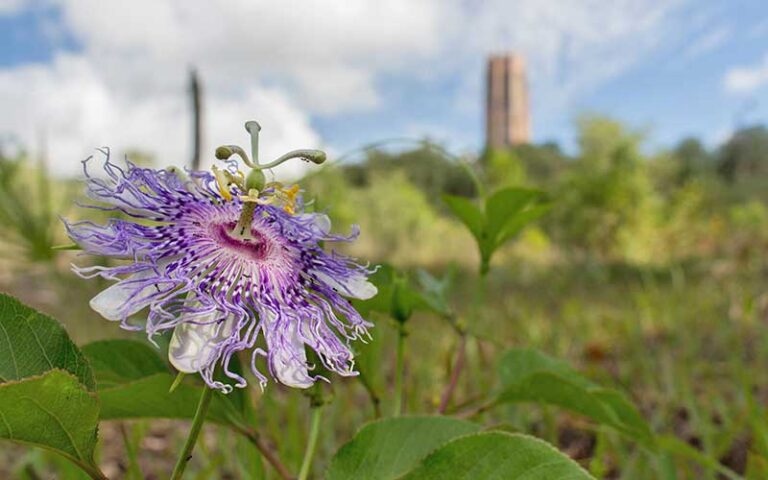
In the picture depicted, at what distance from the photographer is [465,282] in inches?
256

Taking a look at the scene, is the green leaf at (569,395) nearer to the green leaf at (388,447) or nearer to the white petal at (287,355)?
the green leaf at (388,447)

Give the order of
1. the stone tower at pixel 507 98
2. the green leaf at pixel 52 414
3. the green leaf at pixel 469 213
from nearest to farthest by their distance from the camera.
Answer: the green leaf at pixel 52 414
the green leaf at pixel 469 213
the stone tower at pixel 507 98

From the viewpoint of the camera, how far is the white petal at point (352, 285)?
21.0 inches

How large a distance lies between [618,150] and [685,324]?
16.7ft

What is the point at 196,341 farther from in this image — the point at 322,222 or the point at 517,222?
the point at 517,222

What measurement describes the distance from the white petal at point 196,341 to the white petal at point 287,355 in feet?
0.09

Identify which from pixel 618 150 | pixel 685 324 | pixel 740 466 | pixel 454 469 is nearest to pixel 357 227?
pixel 454 469

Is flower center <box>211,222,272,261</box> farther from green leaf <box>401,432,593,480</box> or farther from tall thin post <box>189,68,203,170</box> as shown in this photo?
tall thin post <box>189,68,203,170</box>

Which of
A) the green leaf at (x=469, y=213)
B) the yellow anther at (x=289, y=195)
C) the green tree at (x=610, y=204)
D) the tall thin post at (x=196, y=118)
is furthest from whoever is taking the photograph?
the green tree at (x=610, y=204)

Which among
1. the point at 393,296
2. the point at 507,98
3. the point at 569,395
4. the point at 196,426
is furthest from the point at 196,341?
the point at 507,98

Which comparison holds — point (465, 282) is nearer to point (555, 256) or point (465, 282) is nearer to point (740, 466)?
point (555, 256)

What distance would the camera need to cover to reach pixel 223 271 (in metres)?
0.52

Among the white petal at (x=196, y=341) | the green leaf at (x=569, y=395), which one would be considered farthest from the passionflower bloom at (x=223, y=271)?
the green leaf at (x=569, y=395)

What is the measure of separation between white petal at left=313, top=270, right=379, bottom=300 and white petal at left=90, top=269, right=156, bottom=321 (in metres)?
0.13
